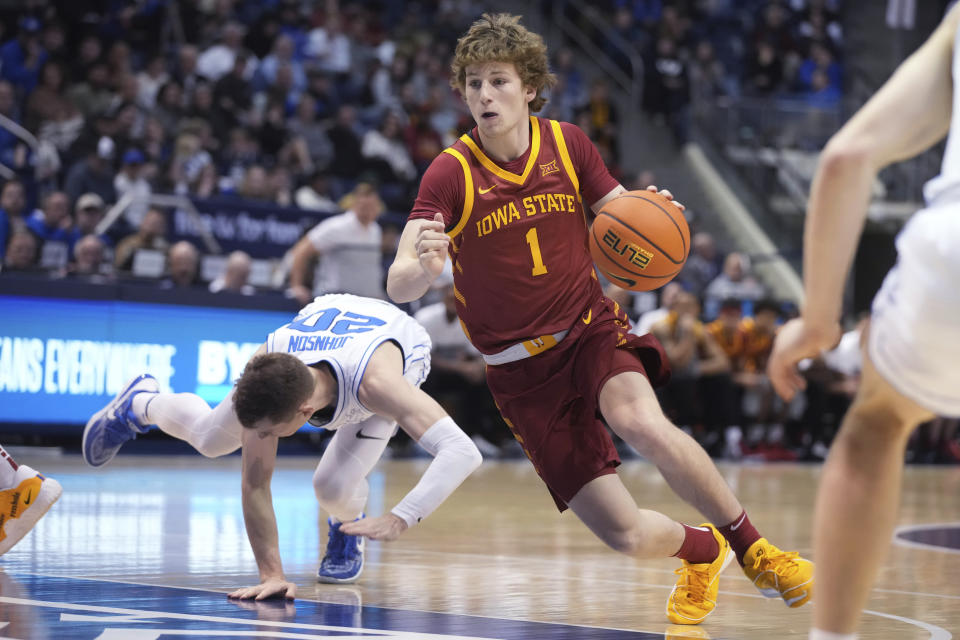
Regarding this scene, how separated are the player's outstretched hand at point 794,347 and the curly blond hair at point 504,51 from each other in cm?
215

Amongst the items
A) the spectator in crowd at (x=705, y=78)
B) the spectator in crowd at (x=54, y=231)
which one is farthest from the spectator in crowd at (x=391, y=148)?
the spectator in crowd at (x=705, y=78)

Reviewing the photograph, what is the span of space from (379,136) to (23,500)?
35.0ft

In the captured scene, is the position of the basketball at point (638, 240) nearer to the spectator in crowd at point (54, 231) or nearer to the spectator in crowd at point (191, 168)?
the spectator in crowd at point (54, 231)

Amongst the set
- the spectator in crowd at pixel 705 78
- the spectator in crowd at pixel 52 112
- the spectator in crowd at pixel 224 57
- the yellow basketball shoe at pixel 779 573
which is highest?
the spectator in crowd at pixel 705 78

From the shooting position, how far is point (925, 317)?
2.11 metres

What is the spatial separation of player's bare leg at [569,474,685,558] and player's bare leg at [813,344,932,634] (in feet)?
5.52

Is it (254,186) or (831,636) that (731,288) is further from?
(831,636)

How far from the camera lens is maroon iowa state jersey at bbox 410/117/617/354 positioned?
13.9 feet

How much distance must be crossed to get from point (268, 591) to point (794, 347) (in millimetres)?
2363

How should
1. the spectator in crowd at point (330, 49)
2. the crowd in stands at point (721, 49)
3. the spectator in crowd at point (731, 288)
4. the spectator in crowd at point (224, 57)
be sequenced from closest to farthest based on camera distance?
the spectator in crowd at point (731, 288)
the spectator in crowd at point (224, 57)
the spectator in crowd at point (330, 49)
the crowd in stands at point (721, 49)

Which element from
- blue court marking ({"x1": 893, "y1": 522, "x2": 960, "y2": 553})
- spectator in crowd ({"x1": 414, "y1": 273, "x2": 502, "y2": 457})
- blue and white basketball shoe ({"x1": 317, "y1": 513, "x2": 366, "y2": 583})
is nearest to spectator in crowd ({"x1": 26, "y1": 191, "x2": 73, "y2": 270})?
spectator in crowd ({"x1": 414, "y1": 273, "x2": 502, "y2": 457})

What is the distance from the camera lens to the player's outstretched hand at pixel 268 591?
13.5 feet

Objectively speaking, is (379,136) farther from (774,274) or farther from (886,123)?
(886,123)

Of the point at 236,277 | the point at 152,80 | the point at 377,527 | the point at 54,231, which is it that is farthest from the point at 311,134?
the point at 377,527
